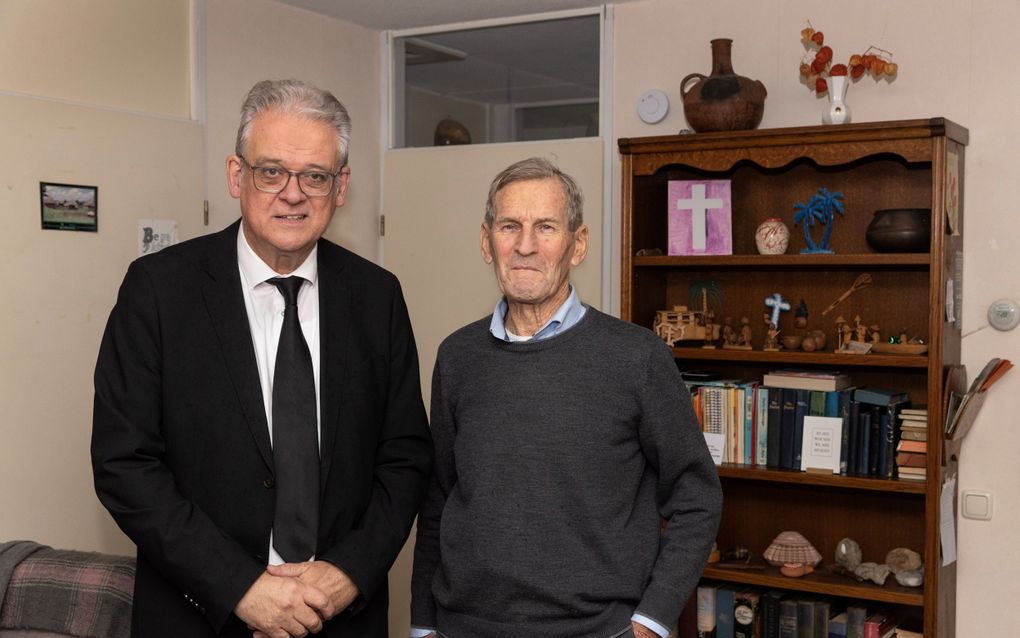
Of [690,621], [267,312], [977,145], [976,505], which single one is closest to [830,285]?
[977,145]

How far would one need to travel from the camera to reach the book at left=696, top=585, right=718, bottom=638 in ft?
12.0

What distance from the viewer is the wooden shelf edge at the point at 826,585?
331 centimetres

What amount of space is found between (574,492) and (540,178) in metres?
0.55

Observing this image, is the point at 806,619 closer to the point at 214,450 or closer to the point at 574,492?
the point at 574,492

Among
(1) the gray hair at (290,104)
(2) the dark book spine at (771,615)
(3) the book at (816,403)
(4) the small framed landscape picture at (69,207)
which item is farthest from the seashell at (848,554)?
(4) the small framed landscape picture at (69,207)

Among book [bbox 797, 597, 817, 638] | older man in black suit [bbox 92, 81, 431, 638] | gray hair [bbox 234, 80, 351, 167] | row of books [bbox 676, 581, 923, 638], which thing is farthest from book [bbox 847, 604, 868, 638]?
gray hair [bbox 234, 80, 351, 167]

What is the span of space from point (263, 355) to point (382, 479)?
1.03 feet

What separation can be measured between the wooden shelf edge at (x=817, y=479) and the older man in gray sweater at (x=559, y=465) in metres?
1.59

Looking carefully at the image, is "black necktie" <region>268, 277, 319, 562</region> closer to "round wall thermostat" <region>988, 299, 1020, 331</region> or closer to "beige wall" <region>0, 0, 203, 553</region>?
"beige wall" <region>0, 0, 203, 553</region>

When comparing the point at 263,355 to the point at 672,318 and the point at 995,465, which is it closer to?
the point at 672,318

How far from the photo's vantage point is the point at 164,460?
1843 millimetres

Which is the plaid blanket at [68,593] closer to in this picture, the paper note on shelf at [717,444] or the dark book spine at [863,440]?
the paper note on shelf at [717,444]

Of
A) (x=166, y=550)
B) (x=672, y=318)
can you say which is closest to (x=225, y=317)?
(x=166, y=550)

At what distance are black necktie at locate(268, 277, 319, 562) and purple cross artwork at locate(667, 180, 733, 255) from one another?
2.09m
